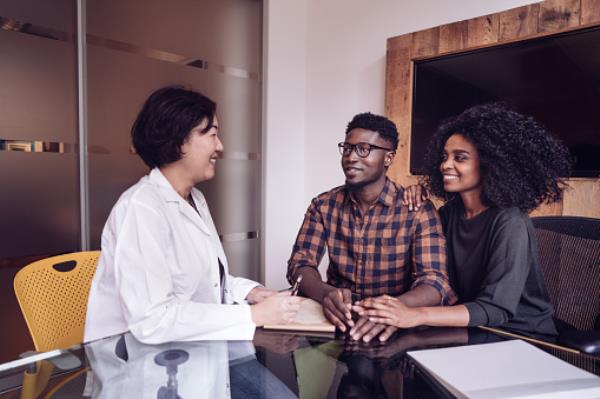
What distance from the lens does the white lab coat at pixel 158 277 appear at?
3.64ft

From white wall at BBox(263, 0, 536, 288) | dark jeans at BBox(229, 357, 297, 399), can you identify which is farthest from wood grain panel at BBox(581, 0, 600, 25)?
dark jeans at BBox(229, 357, 297, 399)

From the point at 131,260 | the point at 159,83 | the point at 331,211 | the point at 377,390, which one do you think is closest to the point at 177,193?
the point at 131,260

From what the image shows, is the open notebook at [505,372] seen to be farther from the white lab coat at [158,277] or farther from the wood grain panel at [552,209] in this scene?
the wood grain panel at [552,209]

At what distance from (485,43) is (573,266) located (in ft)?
5.04

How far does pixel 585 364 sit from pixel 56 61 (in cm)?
268

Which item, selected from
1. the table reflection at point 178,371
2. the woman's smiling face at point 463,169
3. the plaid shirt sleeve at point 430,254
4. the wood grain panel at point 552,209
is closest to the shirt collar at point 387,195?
the plaid shirt sleeve at point 430,254

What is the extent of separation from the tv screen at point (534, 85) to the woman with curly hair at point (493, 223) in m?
0.85

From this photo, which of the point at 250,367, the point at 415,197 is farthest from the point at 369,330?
the point at 415,197

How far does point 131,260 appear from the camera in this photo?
1.12 meters

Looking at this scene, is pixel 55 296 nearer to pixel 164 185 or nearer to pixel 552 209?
pixel 164 185

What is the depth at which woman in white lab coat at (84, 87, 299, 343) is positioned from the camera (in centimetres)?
112

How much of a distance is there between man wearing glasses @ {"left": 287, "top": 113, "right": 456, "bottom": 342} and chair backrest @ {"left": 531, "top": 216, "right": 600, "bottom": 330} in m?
0.44

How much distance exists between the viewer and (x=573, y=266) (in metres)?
1.53

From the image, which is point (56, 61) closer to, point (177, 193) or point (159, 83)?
point (159, 83)
